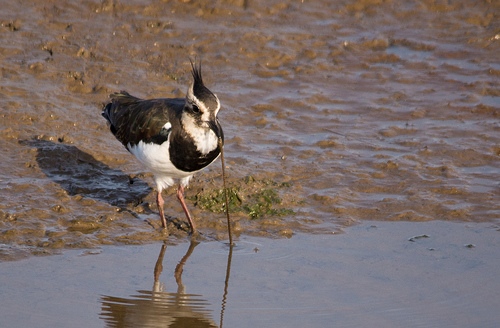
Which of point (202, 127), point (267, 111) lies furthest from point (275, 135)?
point (202, 127)

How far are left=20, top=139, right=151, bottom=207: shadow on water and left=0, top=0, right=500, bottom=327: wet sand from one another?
0.02 meters

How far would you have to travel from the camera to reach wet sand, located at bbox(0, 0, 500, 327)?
770cm

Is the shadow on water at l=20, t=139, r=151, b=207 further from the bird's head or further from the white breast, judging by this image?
the bird's head

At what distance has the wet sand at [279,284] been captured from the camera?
6633 millimetres

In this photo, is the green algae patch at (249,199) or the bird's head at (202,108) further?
the green algae patch at (249,199)

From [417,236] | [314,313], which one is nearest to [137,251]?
[314,313]

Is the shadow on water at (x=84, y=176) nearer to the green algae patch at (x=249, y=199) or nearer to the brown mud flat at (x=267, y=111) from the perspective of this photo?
the brown mud flat at (x=267, y=111)

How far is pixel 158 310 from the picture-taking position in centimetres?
679

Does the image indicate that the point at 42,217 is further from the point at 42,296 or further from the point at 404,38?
the point at 404,38

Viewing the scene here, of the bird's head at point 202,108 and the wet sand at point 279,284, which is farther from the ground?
the bird's head at point 202,108

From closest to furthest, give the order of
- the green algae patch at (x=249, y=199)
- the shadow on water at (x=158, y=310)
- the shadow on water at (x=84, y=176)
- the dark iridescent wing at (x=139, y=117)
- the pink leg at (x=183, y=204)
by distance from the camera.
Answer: the shadow on water at (x=158, y=310)
the dark iridescent wing at (x=139, y=117)
the pink leg at (x=183, y=204)
the green algae patch at (x=249, y=199)
the shadow on water at (x=84, y=176)

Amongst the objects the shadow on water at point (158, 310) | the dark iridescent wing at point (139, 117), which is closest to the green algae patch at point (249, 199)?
the dark iridescent wing at point (139, 117)

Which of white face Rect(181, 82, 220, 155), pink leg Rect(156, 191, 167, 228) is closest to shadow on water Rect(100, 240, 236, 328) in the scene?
pink leg Rect(156, 191, 167, 228)

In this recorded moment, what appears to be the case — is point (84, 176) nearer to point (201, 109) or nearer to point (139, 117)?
point (139, 117)
